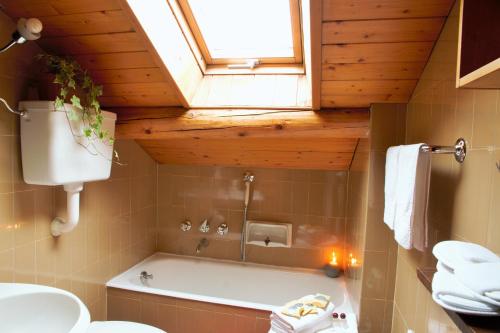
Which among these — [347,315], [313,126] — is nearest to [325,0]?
[313,126]

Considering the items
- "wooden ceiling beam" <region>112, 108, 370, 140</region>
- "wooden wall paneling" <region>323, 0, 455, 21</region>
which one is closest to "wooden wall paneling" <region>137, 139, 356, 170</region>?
"wooden ceiling beam" <region>112, 108, 370, 140</region>

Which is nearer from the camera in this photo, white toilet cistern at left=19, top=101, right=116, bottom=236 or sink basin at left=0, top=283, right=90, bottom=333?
sink basin at left=0, top=283, right=90, bottom=333

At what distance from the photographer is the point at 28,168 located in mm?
1531

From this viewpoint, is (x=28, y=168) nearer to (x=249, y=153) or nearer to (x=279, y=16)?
(x=249, y=153)

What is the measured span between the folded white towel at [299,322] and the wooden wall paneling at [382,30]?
132 centimetres

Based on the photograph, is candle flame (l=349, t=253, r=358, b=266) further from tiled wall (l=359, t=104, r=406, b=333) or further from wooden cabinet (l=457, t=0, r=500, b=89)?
wooden cabinet (l=457, t=0, r=500, b=89)

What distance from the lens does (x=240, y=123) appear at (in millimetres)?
1909

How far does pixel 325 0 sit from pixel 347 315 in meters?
1.71

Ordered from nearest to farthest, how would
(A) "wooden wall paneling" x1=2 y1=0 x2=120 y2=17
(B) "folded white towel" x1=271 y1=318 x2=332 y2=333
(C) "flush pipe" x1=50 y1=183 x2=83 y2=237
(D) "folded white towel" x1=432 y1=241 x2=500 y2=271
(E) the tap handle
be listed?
(D) "folded white towel" x1=432 y1=241 x2=500 y2=271 → (A) "wooden wall paneling" x1=2 y1=0 x2=120 y2=17 → (B) "folded white towel" x1=271 y1=318 x2=332 y2=333 → (C) "flush pipe" x1=50 y1=183 x2=83 y2=237 → (E) the tap handle

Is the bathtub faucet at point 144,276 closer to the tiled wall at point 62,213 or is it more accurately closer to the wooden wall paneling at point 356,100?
the tiled wall at point 62,213

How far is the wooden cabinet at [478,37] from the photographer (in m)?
0.74

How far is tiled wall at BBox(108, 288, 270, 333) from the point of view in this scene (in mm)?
2008

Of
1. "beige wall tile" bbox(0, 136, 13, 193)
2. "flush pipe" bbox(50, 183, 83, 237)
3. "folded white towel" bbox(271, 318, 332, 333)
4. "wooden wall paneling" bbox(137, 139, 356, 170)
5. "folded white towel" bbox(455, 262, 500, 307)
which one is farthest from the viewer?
"wooden wall paneling" bbox(137, 139, 356, 170)

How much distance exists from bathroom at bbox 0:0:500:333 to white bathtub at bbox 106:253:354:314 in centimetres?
1
